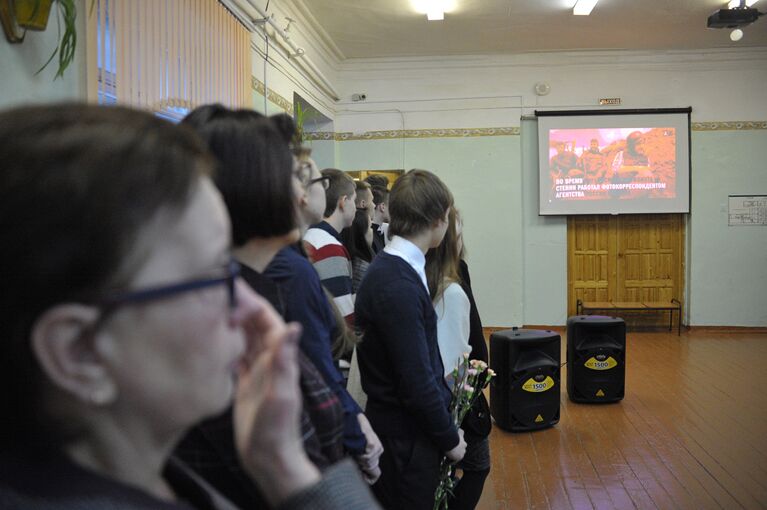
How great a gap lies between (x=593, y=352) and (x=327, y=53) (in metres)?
5.43

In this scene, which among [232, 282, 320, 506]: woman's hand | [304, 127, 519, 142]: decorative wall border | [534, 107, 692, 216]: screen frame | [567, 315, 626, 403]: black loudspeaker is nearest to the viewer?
[232, 282, 320, 506]: woman's hand

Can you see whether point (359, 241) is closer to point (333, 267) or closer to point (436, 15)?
point (333, 267)

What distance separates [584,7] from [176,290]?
25.0 feet

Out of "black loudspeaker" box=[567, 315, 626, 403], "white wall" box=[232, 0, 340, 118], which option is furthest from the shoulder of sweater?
"black loudspeaker" box=[567, 315, 626, 403]

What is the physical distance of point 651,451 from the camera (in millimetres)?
4316

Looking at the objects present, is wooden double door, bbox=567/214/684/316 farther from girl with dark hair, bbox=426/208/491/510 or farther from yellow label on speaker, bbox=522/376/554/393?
girl with dark hair, bbox=426/208/491/510

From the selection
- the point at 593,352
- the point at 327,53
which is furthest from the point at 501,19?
the point at 593,352

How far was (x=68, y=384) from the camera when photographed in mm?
563

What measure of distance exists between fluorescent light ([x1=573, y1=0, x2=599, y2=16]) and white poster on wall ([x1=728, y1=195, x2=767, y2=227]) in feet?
12.3

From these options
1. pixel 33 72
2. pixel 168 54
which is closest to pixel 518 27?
pixel 168 54

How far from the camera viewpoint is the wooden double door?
9.38m

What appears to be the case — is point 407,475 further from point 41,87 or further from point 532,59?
point 532,59

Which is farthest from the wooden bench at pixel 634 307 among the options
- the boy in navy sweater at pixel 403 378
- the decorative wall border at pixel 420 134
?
the boy in navy sweater at pixel 403 378

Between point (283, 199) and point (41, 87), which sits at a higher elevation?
point (41, 87)
